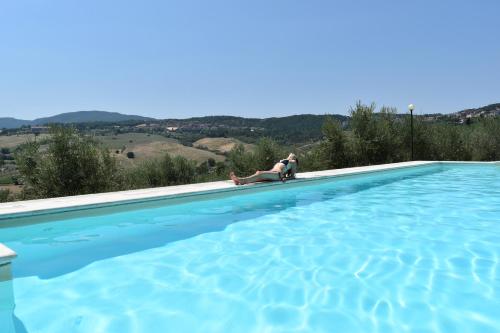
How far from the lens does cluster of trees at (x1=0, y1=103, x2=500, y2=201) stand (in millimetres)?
8547

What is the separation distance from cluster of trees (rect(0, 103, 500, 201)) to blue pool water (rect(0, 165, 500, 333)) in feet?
11.4

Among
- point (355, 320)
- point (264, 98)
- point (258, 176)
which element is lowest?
point (355, 320)

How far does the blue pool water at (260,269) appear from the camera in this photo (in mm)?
2705

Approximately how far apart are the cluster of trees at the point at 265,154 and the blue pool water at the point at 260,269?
136 inches

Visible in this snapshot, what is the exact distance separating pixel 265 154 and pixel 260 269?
1030 centimetres

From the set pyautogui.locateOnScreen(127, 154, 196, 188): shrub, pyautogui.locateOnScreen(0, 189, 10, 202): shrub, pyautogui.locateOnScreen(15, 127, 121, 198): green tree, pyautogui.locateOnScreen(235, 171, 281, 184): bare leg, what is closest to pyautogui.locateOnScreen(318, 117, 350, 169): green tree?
pyautogui.locateOnScreen(127, 154, 196, 188): shrub

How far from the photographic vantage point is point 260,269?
12.1ft

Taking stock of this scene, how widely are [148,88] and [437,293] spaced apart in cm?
2426

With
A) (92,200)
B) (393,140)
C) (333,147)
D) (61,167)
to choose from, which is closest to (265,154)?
(333,147)

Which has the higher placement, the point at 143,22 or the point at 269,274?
the point at 143,22

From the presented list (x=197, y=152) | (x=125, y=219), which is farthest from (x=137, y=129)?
(x=125, y=219)

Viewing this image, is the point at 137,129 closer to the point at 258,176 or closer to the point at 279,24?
the point at 279,24

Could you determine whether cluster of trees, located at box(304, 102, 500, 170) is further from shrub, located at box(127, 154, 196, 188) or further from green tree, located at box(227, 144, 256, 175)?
shrub, located at box(127, 154, 196, 188)

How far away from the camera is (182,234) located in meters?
5.07
